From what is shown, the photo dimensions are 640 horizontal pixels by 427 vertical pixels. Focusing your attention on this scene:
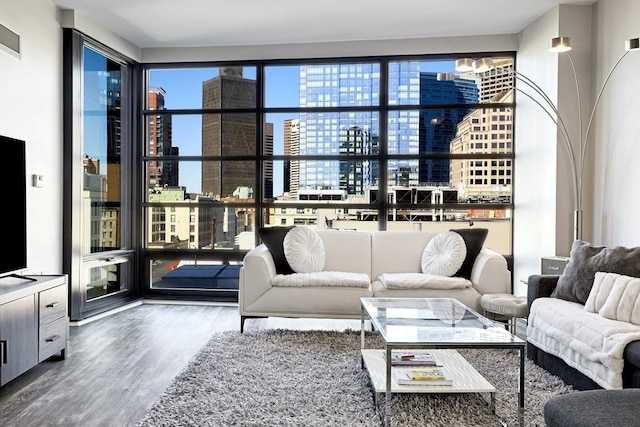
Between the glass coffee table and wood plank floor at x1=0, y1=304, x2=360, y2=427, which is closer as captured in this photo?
the glass coffee table

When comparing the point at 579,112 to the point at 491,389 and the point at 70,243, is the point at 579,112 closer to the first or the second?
the point at 491,389

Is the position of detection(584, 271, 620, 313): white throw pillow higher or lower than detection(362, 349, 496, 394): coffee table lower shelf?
higher

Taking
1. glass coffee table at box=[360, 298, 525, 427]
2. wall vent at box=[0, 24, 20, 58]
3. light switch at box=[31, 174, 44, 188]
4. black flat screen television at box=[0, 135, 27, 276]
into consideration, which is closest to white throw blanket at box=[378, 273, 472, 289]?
glass coffee table at box=[360, 298, 525, 427]

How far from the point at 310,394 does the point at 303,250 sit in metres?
1.73

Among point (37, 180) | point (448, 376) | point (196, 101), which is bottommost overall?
point (448, 376)

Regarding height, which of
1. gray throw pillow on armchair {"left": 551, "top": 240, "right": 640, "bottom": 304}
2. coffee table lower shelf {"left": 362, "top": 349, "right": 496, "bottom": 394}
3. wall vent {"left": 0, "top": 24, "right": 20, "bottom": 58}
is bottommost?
coffee table lower shelf {"left": 362, "top": 349, "right": 496, "bottom": 394}

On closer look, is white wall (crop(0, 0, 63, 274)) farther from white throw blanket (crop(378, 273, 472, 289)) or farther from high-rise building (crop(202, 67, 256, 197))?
white throw blanket (crop(378, 273, 472, 289))

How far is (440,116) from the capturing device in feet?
16.5

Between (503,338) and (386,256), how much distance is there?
2.20 m

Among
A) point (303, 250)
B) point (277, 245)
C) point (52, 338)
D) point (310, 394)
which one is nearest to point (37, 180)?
point (52, 338)

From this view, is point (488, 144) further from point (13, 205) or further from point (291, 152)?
point (13, 205)

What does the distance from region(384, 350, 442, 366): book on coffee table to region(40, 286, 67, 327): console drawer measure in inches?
85.0

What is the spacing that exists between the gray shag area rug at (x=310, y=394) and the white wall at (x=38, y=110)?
1723 millimetres

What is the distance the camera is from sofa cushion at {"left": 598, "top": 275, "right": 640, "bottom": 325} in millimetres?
2461
